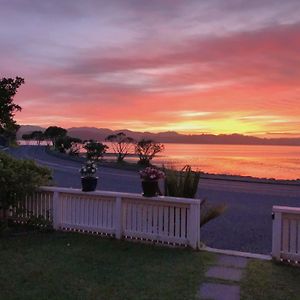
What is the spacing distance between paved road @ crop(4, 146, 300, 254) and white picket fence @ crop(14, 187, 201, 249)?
1270mm

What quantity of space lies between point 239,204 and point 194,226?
713cm

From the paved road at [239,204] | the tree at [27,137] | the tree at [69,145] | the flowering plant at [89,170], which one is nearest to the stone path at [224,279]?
the paved road at [239,204]

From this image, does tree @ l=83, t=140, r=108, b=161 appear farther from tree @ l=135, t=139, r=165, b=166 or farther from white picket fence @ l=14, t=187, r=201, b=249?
white picket fence @ l=14, t=187, r=201, b=249

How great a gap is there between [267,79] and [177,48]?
13.6ft

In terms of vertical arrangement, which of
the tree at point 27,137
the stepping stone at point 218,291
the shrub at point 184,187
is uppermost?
the tree at point 27,137

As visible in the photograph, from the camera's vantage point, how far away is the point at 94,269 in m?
6.81

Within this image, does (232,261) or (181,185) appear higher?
(181,185)

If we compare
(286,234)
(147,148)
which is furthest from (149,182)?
(147,148)

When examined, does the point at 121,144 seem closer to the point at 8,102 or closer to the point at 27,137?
the point at 8,102

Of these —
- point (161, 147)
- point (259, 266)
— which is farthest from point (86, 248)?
point (161, 147)

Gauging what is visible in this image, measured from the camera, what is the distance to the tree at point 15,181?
947 cm

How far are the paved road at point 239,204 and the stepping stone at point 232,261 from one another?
1.32 meters

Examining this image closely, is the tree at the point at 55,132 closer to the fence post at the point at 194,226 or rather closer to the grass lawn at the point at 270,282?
the fence post at the point at 194,226

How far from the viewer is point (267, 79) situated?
18125mm
